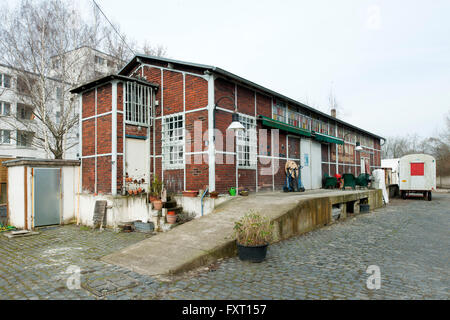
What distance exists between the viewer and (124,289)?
149 inches

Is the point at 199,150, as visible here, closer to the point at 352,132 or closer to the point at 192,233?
the point at 192,233

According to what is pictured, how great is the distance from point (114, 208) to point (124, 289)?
5935 millimetres

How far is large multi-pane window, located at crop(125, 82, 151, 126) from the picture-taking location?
9883 mm

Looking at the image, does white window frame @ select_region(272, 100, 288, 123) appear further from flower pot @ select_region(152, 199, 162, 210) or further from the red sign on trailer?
the red sign on trailer

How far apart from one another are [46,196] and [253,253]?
8373mm

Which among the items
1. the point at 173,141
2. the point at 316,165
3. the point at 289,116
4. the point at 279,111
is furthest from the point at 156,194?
the point at 316,165

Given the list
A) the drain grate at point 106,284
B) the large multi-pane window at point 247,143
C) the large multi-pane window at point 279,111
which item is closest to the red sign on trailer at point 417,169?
the large multi-pane window at point 279,111

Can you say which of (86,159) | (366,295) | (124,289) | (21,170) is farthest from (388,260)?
(21,170)

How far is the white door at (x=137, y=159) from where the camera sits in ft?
32.4

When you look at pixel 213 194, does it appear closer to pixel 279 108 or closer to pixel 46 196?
pixel 279 108

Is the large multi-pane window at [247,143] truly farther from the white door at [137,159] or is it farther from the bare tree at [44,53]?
the bare tree at [44,53]

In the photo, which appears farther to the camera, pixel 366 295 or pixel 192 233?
pixel 192 233

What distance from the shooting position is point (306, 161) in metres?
13.9

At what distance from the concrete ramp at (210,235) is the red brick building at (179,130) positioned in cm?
198
